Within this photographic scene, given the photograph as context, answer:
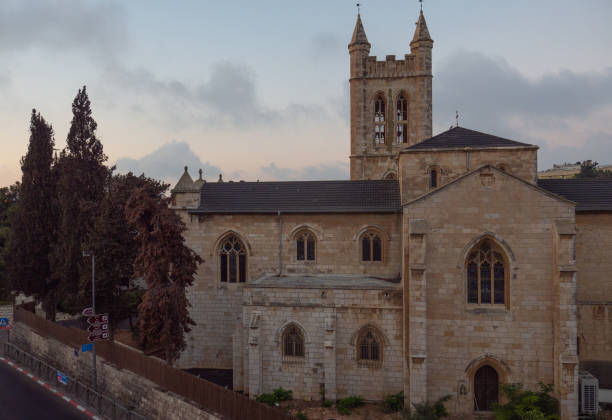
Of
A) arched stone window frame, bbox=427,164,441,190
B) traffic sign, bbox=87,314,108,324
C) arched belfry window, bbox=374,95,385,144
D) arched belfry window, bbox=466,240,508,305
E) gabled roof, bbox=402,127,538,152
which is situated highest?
arched belfry window, bbox=374,95,385,144

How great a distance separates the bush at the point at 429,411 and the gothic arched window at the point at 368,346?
2760 mm

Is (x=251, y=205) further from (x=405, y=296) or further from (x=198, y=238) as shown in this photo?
(x=405, y=296)

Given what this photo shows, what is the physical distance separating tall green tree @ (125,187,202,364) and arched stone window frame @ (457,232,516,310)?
1187 cm

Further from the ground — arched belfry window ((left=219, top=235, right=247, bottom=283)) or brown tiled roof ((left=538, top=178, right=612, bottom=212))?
brown tiled roof ((left=538, top=178, right=612, bottom=212))

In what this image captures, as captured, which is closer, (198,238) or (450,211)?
(450,211)

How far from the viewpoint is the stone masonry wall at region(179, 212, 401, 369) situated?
23.5 meters

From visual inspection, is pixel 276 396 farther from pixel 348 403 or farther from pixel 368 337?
pixel 368 337

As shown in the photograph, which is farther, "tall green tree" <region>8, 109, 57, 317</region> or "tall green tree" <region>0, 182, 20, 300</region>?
"tall green tree" <region>0, 182, 20, 300</region>

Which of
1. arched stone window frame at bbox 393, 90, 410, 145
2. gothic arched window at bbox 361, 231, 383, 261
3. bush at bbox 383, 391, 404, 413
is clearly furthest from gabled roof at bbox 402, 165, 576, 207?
arched stone window frame at bbox 393, 90, 410, 145

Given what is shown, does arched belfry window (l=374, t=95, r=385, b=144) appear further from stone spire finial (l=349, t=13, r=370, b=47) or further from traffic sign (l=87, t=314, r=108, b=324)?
traffic sign (l=87, t=314, r=108, b=324)

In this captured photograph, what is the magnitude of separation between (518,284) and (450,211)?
406cm

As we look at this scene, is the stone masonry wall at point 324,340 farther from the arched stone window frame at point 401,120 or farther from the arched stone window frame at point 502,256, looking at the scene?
the arched stone window frame at point 401,120

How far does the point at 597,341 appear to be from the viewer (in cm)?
1991

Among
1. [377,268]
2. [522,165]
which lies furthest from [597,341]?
[377,268]
